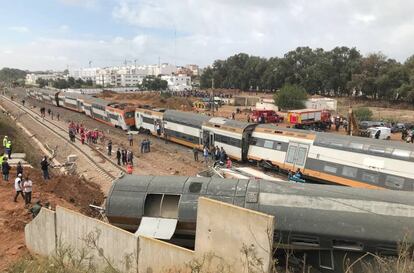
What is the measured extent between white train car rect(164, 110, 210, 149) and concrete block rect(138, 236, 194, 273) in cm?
2272

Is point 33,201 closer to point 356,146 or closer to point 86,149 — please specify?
point 356,146

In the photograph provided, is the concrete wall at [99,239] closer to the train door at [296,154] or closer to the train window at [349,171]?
the train window at [349,171]

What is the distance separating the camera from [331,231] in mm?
11188

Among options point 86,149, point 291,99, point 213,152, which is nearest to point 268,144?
point 213,152

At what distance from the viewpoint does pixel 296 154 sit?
24703mm

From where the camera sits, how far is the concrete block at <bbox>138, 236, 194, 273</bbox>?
1013cm

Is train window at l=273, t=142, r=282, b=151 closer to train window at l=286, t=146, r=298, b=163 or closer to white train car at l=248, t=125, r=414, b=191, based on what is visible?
white train car at l=248, t=125, r=414, b=191

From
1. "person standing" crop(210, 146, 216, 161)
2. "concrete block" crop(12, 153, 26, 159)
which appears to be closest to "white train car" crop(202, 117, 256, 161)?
"person standing" crop(210, 146, 216, 161)

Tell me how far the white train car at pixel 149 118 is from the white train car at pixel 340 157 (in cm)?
1522

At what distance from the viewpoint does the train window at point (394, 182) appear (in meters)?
19.2

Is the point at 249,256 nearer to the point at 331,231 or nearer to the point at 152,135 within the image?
the point at 331,231

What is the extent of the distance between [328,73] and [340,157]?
73.0 m

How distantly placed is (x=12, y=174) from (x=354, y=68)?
79227 millimetres

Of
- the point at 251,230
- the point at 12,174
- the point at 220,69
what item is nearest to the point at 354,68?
the point at 220,69
